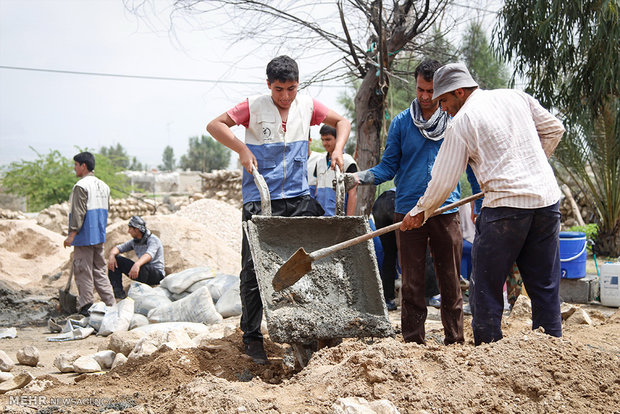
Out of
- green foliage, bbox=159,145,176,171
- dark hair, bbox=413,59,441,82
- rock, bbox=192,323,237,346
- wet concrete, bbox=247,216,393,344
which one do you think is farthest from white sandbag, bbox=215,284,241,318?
green foliage, bbox=159,145,176,171

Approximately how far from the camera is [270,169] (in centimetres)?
379

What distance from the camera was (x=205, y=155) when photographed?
Result: 229 feet

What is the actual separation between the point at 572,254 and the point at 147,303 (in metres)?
4.59

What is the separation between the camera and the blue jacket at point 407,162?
3.69 meters

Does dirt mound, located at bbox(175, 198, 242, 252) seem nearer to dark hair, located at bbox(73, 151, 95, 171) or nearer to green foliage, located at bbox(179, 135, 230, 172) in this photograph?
dark hair, located at bbox(73, 151, 95, 171)

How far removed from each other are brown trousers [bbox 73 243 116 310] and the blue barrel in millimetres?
5118

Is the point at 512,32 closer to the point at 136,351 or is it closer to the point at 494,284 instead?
the point at 494,284

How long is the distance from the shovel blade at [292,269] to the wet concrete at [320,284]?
0.37 feet

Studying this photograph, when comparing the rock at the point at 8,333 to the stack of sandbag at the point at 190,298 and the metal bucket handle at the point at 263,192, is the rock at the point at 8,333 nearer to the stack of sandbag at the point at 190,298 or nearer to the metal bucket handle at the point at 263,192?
the stack of sandbag at the point at 190,298

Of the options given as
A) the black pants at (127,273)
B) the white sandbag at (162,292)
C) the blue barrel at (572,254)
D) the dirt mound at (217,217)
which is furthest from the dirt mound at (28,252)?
the blue barrel at (572,254)

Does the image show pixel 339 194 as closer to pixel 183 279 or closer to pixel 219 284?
pixel 219 284

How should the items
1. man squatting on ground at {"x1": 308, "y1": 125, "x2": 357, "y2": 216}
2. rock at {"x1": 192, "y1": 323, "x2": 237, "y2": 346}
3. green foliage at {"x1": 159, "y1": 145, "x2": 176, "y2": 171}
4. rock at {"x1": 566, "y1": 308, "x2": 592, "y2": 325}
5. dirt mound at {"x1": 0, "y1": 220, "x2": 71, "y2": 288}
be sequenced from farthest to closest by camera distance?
1. green foliage at {"x1": 159, "y1": 145, "x2": 176, "y2": 171}
2. dirt mound at {"x1": 0, "y1": 220, "x2": 71, "y2": 288}
3. man squatting on ground at {"x1": 308, "y1": 125, "x2": 357, "y2": 216}
4. rock at {"x1": 566, "y1": 308, "x2": 592, "y2": 325}
5. rock at {"x1": 192, "y1": 323, "x2": 237, "y2": 346}

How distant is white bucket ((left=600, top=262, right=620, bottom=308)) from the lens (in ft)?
19.2

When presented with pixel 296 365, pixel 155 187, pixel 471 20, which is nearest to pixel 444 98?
pixel 296 365
